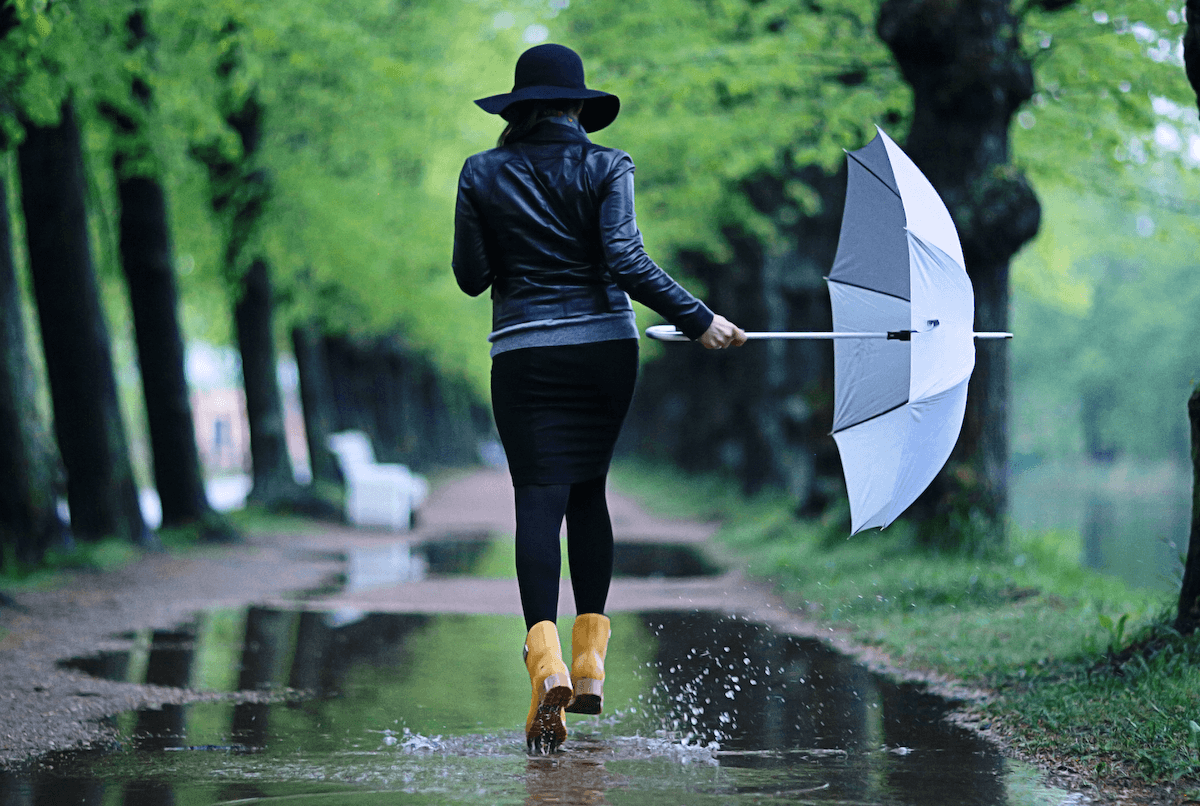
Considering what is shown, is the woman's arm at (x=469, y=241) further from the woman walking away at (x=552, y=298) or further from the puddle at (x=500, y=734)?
the puddle at (x=500, y=734)

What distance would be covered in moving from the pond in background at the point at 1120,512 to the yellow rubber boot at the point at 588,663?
2.69 metres

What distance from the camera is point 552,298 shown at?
464cm

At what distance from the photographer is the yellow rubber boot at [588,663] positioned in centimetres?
455

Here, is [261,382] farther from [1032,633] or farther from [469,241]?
[469,241]

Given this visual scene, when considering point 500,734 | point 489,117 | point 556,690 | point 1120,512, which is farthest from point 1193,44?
point 1120,512

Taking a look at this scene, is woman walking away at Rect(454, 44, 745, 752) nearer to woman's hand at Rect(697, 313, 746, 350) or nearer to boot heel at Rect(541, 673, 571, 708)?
woman's hand at Rect(697, 313, 746, 350)

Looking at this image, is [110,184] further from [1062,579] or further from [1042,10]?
[1062,579]

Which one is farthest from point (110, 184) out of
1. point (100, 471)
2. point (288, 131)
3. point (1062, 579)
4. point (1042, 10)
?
point (1062, 579)

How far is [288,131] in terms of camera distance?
18.0 metres

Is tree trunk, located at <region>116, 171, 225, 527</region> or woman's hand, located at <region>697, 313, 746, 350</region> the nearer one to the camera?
woman's hand, located at <region>697, 313, 746, 350</region>

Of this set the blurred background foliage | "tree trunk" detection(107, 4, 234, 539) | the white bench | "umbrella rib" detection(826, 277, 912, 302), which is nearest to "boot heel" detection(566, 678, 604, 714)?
"umbrella rib" detection(826, 277, 912, 302)

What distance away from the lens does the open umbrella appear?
4.70 meters

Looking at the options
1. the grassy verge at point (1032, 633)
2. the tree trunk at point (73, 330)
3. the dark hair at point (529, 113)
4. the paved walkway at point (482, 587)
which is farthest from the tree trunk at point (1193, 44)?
the tree trunk at point (73, 330)

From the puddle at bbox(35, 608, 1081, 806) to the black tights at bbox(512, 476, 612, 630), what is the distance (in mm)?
480
